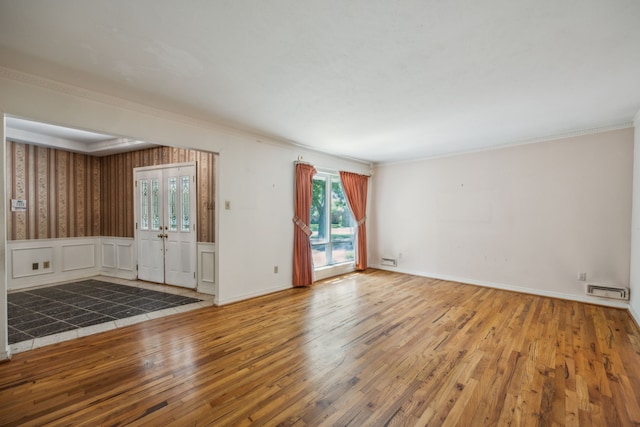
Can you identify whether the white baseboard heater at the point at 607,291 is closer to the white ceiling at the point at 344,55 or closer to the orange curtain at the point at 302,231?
the white ceiling at the point at 344,55

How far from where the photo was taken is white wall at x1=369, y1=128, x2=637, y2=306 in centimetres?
407

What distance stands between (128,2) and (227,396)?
8.53ft

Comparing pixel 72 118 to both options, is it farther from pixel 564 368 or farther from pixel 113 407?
pixel 564 368

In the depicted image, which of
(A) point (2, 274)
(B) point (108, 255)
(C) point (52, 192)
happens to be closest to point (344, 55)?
(A) point (2, 274)

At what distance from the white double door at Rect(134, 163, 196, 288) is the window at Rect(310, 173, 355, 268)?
2271mm

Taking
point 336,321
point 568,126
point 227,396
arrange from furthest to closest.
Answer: point 568,126
point 336,321
point 227,396

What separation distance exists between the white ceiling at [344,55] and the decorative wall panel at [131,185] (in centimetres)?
145

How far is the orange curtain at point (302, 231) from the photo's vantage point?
16.7 feet

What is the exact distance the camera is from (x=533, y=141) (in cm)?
465

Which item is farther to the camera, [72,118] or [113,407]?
[72,118]

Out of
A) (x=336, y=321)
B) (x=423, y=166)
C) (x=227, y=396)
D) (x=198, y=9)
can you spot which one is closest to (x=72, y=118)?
(x=198, y=9)

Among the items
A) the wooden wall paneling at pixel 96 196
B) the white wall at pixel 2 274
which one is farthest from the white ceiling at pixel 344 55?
the wooden wall paneling at pixel 96 196

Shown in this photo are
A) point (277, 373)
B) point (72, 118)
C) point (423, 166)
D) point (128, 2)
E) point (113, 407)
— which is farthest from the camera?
point (423, 166)

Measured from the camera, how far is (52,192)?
5.33 meters
